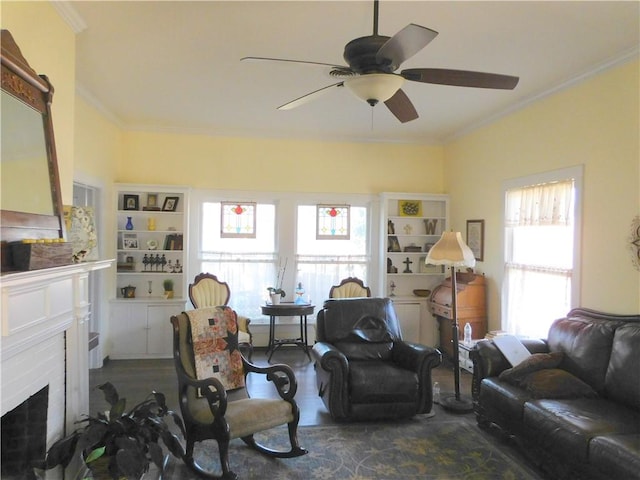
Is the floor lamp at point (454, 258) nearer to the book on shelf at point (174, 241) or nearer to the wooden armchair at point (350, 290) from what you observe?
the wooden armchair at point (350, 290)

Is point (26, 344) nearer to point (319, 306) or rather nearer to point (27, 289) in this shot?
point (27, 289)

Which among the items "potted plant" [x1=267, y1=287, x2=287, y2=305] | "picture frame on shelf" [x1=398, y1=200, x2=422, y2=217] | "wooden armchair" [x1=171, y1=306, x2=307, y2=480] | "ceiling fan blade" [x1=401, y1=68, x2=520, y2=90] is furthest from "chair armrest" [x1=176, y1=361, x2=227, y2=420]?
"picture frame on shelf" [x1=398, y1=200, x2=422, y2=217]

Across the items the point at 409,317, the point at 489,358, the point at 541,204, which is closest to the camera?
the point at 489,358

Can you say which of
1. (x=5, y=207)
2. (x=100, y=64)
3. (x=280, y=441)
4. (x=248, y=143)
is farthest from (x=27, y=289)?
(x=248, y=143)

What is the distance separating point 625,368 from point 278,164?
4.56 meters

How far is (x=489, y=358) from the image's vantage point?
3582 millimetres

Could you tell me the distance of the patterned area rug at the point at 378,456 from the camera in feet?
9.41

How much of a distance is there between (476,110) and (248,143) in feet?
9.82

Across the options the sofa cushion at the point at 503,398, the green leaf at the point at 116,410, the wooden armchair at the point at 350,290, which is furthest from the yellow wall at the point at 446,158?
the wooden armchair at the point at 350,290

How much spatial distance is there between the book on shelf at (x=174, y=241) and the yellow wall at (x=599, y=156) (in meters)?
4.09

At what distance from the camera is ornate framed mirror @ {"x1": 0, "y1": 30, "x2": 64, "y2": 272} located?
1.92 meters

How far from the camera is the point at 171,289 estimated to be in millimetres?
5676

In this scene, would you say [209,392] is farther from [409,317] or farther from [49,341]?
[409,317]

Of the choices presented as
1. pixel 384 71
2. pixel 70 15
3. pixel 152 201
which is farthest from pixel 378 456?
pixel 152 201
